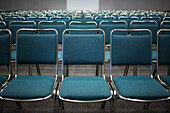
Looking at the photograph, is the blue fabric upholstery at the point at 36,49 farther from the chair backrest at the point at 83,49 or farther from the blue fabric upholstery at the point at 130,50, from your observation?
the blue fabric upholstery at the point at 130,50

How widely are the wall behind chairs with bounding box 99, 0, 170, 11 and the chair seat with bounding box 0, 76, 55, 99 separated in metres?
18.3

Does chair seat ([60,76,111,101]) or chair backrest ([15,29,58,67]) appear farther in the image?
chair backrest ([15,29,58,67])

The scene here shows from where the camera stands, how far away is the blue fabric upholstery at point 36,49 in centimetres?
263

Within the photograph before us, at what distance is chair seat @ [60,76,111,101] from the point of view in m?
1.98

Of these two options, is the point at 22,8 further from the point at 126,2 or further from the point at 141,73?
the point at 141,73

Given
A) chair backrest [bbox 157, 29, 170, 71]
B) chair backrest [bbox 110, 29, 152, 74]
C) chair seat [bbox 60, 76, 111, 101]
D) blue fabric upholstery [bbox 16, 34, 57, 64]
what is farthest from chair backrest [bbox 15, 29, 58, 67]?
chair backrest [bbox 157, 29, 170, 71]

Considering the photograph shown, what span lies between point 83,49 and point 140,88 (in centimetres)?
98

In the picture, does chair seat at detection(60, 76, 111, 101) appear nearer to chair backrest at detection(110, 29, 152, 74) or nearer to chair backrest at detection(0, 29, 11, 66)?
chair backrest at detection(110, 29, 152, 74)

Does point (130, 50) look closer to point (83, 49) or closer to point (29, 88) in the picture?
point (83, 49)

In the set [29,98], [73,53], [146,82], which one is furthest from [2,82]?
[146,82]

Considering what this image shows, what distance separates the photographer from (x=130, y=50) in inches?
105

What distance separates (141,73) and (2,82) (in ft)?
9.45

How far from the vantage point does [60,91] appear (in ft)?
6.89

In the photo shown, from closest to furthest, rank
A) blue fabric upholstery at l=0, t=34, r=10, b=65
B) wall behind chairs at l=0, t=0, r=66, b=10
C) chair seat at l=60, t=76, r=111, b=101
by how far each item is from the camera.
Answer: chair seat at l=60, t=76, r=111, b=101 < blue fabric upholstery at l=0, t=34, r=10, b=65 < wall behind chairs at l=0, t=0, r=66, b=10
